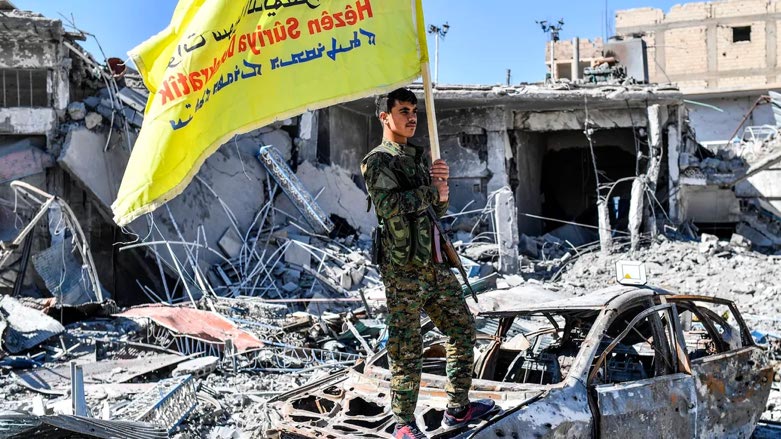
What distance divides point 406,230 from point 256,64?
4.56 ft

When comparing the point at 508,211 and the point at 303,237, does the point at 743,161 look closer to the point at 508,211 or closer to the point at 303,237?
the point at 508,211

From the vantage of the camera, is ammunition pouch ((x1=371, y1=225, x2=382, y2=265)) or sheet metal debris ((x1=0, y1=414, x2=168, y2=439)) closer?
sheet metal debris ((x1=0, y1=414, x2=168, y2=439))

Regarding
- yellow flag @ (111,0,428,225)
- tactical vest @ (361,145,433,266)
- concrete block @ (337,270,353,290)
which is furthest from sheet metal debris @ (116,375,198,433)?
concrete block @ (337,270,353,290)

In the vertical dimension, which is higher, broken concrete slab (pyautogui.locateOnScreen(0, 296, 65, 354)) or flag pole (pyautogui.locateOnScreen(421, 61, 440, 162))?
flag pole (pyautogui.locateOnScreen(421, 61, 440, 162))

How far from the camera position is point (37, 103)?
41.4ft

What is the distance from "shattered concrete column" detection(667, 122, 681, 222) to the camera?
16.0 metres

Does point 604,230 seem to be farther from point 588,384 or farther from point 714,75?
point 714,75

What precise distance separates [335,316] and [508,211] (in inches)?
184

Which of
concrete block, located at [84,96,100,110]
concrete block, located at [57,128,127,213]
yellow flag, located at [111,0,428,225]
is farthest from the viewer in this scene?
concrete block, located at [84,96,100,110]

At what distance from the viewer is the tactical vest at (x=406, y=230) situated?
3.95 meters

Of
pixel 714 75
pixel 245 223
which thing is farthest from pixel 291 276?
pixel 714 75

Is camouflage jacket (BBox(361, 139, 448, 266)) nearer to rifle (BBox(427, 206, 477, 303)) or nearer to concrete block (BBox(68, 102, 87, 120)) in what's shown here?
rifle (BBox(427, 206, 477, 303))

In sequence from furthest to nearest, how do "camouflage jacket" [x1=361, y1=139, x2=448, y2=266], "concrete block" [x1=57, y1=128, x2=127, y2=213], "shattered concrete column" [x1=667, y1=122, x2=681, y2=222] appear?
"shattered concrete column" [x1=667, y1=122, x2=681, y2=222] < "concrete block" [x1=57, y1=128, x2=127, y2=213] < "camouflage jacket" [x1=361, y1=139, x2=448, y2=266]

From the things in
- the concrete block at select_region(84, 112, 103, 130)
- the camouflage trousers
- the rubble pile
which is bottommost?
the rubble pile
